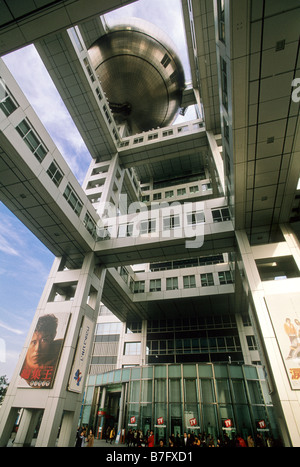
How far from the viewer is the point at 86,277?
18.5 meters

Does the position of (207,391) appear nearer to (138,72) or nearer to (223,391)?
(223,391)

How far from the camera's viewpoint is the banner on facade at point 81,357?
15180 millimetres

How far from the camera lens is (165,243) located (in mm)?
18766

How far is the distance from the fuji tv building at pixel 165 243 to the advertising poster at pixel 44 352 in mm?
79

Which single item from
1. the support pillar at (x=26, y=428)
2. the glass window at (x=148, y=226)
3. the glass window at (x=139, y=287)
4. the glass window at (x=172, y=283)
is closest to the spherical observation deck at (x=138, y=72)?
the glass window at (x=139, y=287)

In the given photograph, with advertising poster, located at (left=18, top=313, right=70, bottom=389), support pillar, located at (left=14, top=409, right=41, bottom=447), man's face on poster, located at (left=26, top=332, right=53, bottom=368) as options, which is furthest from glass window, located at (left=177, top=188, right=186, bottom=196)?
support pillar, located at (left=14, top=409, right=41, bottom=447)

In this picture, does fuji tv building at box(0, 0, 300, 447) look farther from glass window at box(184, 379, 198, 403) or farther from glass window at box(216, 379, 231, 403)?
glass window at box(216, 379, 231, 403)

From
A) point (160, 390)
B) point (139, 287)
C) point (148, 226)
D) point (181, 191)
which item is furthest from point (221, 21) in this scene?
point (181, 191)

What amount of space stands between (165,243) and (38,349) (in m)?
11.1

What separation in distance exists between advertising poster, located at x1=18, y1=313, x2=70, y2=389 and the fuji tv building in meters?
0.08

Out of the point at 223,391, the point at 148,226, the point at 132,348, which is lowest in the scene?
the point at 223,391

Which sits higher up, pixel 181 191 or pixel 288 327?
pixel 181 191
